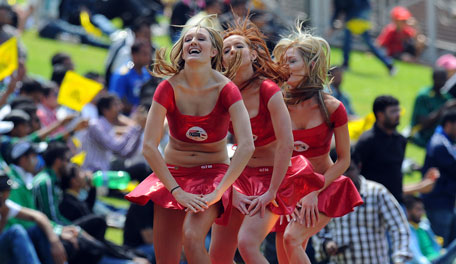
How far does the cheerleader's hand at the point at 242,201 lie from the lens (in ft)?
16.7

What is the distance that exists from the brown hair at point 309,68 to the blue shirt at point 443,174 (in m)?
3.80

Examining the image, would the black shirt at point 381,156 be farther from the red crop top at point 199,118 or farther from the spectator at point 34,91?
the spectator at point 34,91

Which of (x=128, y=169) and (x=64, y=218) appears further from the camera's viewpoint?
(x=128, y=169)

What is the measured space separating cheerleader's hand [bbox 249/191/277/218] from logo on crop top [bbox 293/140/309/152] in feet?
1.66

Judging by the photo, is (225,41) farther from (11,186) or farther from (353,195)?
(11,186)

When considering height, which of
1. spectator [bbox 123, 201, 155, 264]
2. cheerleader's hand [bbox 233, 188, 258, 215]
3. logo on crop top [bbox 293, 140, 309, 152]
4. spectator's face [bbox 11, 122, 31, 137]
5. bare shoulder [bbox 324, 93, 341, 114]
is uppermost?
bare shoulder [bbox 324, 93, 341, 114]

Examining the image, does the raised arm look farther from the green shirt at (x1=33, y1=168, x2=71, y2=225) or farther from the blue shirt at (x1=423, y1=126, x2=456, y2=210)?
the blue shirt at (x1=423, y1=126, x2=456, y2=210)

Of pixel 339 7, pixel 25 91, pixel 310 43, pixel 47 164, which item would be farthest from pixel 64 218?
pixel 339 7

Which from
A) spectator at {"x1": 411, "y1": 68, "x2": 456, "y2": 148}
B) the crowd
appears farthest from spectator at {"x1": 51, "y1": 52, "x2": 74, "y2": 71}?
spectator at {"x1": 411, "y1": 68, "x2": 456, "y2": 148}

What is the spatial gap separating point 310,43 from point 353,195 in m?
0.97

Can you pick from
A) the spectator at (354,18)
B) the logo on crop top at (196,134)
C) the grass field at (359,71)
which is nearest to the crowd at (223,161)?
the logo on crop top at (196,134)

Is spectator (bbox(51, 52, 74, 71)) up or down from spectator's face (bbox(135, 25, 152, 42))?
down

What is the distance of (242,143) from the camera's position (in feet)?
15.8

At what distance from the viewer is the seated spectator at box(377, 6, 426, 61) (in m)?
15.8
